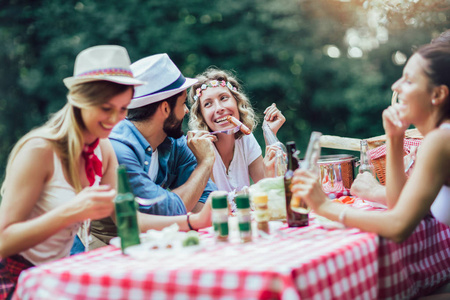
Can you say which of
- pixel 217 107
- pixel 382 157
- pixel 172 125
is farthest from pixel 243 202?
pixel 217 107

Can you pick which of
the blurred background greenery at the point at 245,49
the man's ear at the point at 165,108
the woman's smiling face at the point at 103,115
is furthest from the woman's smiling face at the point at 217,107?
the blurred background greenery at the point at 245,49

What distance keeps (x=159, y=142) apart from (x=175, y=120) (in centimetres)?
18

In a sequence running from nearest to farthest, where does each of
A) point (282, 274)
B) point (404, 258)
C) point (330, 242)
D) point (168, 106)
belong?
point (282, 274), point (330, 242), point (404, 258), point (168, 106)

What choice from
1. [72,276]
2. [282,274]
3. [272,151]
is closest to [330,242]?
[282,274]

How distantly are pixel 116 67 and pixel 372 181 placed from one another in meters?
1.40

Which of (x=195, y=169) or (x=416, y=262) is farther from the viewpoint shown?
(x=195, y=169)

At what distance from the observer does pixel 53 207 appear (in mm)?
2109

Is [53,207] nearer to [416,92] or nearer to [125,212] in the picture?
[125,212]

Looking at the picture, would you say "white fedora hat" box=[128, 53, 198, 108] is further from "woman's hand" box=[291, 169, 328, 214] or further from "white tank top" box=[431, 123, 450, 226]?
"white tank top" box=[431, 123, 450, 226]

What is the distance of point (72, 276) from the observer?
5.25ft

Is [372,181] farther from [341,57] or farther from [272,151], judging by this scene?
[341,57]

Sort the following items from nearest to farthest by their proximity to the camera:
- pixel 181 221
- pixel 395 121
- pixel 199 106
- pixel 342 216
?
pixel 342 216 < pixel 395 121 < pixel 181 221 < pixel 199 106

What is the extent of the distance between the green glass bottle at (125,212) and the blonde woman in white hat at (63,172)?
5cm

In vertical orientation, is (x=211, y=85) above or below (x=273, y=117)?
above
